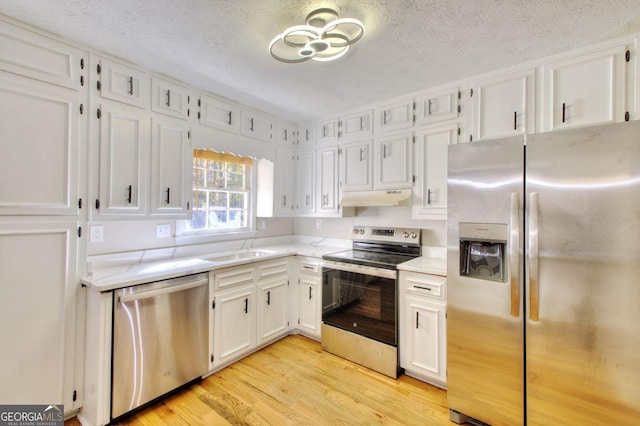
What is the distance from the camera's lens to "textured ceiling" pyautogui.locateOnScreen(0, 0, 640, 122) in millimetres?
1571

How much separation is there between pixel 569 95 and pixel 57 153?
3.56m

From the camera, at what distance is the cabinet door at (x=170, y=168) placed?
A: 2.34 m

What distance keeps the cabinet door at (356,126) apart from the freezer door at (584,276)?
165 centimetres

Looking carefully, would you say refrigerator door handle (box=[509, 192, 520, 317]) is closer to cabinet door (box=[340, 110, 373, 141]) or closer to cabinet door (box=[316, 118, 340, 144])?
cabinet door (box=[340, 110, 373, 141])

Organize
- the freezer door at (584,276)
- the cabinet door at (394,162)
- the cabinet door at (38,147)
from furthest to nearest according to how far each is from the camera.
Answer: the cabinet door at (394,162), the cabinet door at (38,147), the freezer door at (584,276)

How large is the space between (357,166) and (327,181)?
44 centimetres

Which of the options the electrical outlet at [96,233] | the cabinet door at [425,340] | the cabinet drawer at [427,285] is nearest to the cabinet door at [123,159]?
the electrical outlet at [96,233]

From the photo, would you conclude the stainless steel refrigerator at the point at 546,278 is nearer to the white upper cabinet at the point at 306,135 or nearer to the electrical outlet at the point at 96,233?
the white upper cabinet at the point at 306,135

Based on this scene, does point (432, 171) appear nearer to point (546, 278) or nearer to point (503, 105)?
point (503, 105)

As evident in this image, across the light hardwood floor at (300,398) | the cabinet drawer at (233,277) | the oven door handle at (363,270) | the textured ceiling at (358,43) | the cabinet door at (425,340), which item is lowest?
the light hardwood floor at (300,398)

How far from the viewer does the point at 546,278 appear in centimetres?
163

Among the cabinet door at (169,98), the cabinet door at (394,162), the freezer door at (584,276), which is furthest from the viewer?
the cabinet door at (394,162)

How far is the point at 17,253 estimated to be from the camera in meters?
1.73

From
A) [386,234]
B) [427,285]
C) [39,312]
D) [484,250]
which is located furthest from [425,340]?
[39,312]
